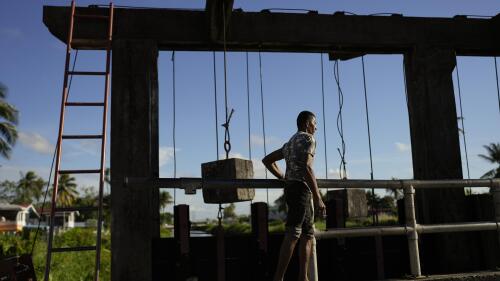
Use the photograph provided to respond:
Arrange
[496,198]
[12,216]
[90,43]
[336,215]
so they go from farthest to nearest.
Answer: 1. [12,216]
2. [90,43]
3. [336,215]
4. [496,198]

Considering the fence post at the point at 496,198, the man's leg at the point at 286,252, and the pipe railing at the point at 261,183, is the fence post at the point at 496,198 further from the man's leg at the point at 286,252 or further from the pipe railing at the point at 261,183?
the man's leg at the point at 286,252

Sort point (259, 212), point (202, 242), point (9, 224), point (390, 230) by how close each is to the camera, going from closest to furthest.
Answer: point (390, 230), point (259, 212), point (202, 242), point (9, 224)

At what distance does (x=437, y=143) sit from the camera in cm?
577

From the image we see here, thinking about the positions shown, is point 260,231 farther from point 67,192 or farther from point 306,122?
point 67,192

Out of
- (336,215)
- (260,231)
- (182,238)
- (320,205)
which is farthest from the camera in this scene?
(336,215)

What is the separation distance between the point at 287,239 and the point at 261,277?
0.95 metres

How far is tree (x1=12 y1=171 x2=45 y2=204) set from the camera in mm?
74062

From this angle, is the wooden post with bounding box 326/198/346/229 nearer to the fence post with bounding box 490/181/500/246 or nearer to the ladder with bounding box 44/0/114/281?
the fence post with bounding box 490/181/500/246

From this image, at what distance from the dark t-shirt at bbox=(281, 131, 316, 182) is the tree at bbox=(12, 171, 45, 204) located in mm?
77483

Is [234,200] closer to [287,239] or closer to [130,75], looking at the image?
[287,239]

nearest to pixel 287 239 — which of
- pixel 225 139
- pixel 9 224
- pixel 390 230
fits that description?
pixel 390 230

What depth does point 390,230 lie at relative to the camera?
404cm

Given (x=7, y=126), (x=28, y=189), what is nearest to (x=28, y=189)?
(x=28, y=189)

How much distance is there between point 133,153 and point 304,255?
7.24ft
